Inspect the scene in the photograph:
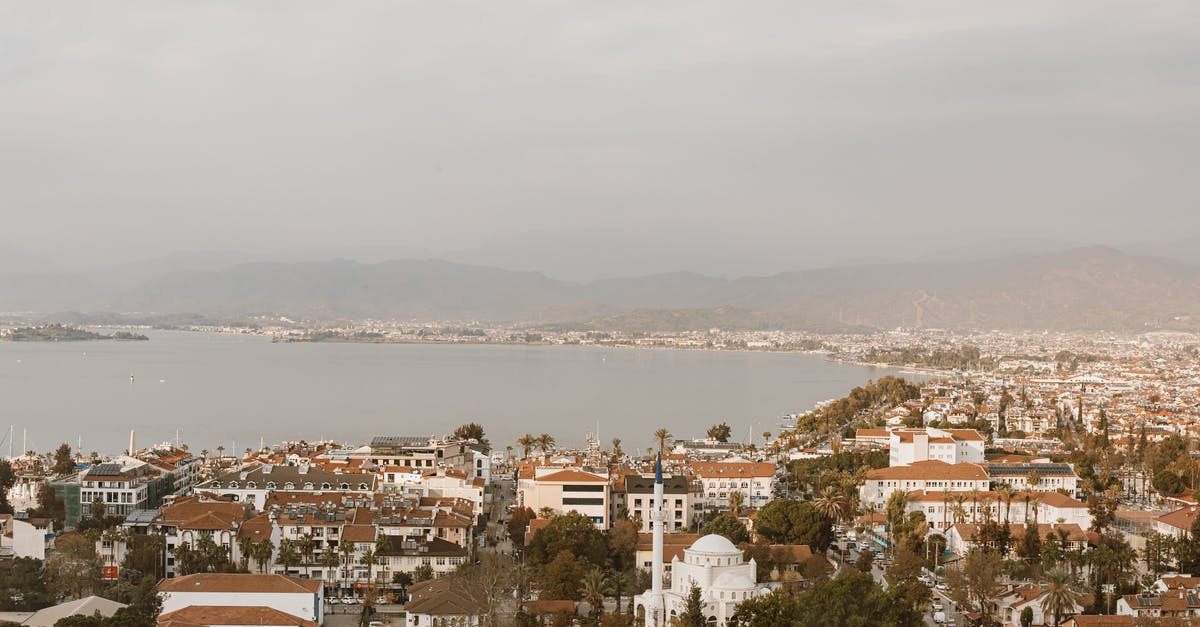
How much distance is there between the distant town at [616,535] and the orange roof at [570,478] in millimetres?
35

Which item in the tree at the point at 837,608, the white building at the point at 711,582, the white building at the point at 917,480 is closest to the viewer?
the tree at the point at 837,608

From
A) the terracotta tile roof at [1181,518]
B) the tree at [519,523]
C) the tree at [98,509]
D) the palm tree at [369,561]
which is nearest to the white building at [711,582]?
the tree at [519,523]

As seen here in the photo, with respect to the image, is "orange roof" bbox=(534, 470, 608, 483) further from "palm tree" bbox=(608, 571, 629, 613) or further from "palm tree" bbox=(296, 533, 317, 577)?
"palm tree" bbox=(296, 533, 317, 577)

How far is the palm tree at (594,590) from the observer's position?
658 inches

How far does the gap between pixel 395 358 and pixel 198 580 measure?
87.2 m

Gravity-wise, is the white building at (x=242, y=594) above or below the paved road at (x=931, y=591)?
above

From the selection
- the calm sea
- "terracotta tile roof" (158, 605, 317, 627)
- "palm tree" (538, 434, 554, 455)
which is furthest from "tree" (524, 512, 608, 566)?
the calm sea

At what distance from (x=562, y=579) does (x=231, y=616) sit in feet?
15.6

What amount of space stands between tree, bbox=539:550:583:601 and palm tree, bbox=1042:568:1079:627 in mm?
6652

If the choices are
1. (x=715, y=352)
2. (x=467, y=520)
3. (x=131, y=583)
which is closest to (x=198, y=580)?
(x=131, y=583)

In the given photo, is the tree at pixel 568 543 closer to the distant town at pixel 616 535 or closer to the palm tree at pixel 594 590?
the distant town at pixel 616 535

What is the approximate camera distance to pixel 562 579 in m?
17.5

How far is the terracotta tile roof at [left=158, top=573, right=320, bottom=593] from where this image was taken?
54.5ft

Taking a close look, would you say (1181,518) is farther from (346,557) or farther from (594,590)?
(346,557)
